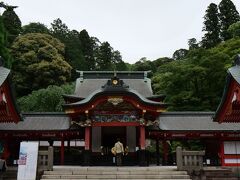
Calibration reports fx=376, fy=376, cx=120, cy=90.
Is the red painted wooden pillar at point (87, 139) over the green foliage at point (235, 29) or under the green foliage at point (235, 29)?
under

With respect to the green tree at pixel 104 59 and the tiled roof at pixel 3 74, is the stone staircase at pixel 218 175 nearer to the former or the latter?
the tiled roof at pixel 3 74

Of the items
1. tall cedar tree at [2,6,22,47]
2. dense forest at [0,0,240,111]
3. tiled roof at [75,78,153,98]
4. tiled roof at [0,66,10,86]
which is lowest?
tiled roof at [0,66,10,86]

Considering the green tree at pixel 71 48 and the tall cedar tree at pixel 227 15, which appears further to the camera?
the green tree at pixel 71 48

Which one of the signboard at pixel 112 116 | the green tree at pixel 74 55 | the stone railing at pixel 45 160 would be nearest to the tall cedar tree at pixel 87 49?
the green tree at pixel 74 55

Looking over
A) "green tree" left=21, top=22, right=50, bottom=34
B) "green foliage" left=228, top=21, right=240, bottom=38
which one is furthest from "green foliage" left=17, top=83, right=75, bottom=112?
"green tree" left=21, top=22, right=50, bottom=34

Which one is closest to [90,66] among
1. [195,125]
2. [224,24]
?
[224,24]

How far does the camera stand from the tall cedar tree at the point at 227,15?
57.2 meters

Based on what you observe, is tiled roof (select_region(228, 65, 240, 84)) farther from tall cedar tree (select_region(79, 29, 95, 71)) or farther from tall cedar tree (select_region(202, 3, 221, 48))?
tall cedar tree (select_region(79, 29, 95, 71))

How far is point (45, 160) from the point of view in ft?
58.7

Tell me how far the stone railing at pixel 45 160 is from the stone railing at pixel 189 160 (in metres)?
6.02

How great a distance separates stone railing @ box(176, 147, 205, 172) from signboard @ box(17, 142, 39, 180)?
6.77 meters

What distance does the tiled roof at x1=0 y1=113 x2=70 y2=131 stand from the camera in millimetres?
24750

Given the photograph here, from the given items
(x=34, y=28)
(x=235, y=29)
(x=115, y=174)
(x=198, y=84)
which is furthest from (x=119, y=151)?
(x=34, y=28)

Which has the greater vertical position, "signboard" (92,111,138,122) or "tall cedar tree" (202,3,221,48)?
"tall cedar tree" (202,3,221,48)
